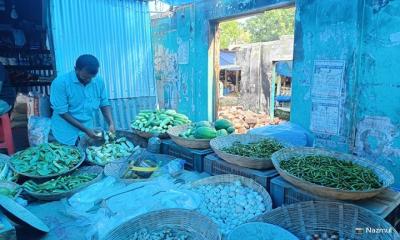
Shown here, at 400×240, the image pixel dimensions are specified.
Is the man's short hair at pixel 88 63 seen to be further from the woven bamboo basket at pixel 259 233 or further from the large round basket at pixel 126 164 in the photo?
the woven bamboo basket at pixel 259 233

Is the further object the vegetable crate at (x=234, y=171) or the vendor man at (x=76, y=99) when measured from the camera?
the vendor man at (x=76, y=99)

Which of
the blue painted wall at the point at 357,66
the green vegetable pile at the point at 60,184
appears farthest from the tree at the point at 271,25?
the green vegetable pile at the point at 60,184

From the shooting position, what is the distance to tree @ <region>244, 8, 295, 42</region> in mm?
25984

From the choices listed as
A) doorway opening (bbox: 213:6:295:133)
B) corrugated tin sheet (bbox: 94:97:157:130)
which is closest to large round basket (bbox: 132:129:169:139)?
corrugated tin sheet (bbox: 94:97:157:130)

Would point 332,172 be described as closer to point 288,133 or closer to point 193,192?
point 193,192

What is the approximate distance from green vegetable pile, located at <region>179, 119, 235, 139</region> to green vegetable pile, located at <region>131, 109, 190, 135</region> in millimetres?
331

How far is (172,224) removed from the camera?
188 cm

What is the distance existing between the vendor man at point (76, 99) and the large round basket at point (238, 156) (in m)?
1.50

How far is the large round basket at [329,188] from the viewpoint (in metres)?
1.82

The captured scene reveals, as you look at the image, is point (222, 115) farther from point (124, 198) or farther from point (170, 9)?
point (124, 198)

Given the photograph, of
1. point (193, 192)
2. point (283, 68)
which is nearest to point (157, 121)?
point (193, 192)

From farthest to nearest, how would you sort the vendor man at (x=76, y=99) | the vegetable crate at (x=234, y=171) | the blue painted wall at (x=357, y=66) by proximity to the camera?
the blue painted wall at (x=357, y=66), the vendor man at (x=76, y=99), the vegetable crate at (x=234, y=171)

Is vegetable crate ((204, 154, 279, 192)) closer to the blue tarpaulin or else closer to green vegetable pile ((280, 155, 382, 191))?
green vegetable pile ((280, 155, 382, 191))

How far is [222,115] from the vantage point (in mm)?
10805
